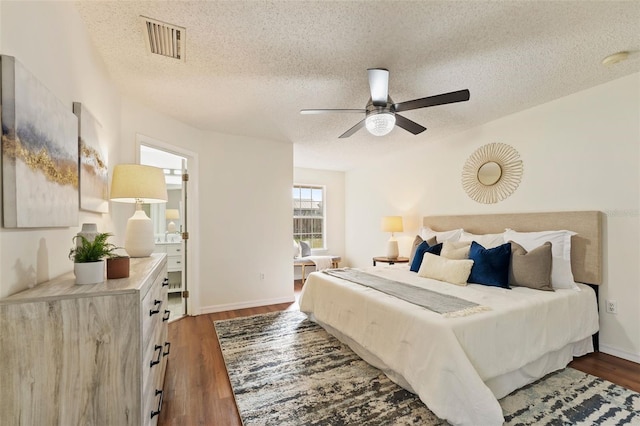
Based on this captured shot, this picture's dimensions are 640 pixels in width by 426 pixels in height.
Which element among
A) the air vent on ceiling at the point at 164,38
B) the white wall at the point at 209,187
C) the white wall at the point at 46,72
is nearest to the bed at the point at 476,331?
the white wall at the point at 209,187

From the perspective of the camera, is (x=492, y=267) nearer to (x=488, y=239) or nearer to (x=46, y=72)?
(x=488, y=239)

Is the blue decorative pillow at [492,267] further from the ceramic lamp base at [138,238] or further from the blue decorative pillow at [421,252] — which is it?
the ceramic lamp base at [138,238]

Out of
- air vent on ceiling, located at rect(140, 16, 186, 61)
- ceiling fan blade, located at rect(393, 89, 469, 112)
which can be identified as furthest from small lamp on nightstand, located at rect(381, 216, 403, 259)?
air vent on ceiling, located at rect(140, 16, 186, 61)

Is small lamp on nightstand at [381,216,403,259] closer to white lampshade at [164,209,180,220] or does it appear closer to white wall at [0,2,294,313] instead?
white wall at [0,2,294,313]

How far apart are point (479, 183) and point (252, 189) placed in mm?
3113

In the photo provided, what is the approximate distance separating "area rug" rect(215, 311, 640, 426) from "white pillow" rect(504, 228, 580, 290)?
73 cm

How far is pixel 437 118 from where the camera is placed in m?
3.32

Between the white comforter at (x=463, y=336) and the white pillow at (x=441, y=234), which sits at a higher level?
the white pillow at (x=441, y=234)

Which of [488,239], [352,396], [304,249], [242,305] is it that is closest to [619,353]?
[488,239]

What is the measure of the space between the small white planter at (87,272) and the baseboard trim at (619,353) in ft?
12.9

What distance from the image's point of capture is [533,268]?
249 centimetres

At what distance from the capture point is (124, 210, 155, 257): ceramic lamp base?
2.07 m

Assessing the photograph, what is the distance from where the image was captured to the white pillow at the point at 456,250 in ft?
9.82

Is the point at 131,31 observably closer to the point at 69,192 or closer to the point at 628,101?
the point at 69,192
